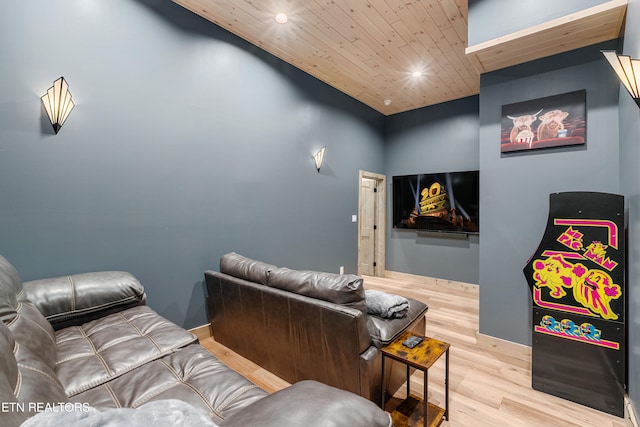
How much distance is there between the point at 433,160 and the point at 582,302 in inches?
142

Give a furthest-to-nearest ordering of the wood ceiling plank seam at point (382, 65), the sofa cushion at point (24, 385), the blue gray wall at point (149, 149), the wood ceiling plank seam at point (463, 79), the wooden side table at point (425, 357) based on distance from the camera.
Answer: the wood ceiling plank seam at point (463, 79), the wood ceiling plank seam at point (382, 65), the blue gray wall at point (149, 149), the wooden side table at point (425, 357), the sofa cushion at point (24, 385)

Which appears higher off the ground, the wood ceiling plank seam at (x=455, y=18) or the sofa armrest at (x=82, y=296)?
the wood ceiling plank seam at (x=455, y=18)

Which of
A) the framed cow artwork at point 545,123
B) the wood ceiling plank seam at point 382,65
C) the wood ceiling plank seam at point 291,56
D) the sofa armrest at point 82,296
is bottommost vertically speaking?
the sofa armrest at point 82,296

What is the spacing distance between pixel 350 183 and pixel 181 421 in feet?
15.2

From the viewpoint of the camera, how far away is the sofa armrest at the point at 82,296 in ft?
5.90

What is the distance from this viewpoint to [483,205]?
2789mm

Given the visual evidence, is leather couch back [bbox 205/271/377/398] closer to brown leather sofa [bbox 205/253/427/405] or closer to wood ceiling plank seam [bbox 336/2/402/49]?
brown leather sofa [bbox 205/253/427/405]

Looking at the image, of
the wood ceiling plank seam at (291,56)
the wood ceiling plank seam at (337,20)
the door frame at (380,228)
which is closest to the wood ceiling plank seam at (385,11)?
the wood ceiling plank seam at (337,20)

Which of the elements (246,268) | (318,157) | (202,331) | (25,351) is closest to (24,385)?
(25,351)

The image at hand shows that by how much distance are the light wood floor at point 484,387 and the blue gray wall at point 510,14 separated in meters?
2.82

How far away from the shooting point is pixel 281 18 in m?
2.92

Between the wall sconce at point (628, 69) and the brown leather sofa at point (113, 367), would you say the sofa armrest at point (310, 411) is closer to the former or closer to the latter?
the brown leather sofa at point (113, 367)

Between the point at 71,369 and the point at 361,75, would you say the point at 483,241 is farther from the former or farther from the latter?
the point at 71,369

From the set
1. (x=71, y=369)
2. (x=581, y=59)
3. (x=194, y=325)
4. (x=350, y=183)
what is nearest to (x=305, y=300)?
(x=71, y=369)
